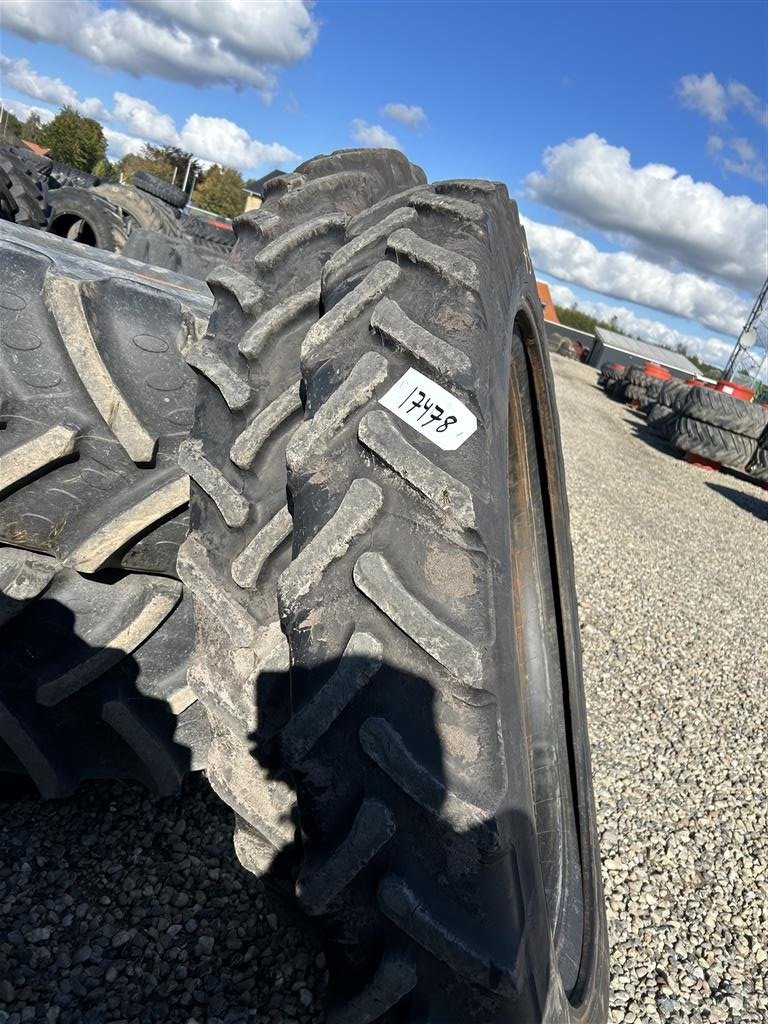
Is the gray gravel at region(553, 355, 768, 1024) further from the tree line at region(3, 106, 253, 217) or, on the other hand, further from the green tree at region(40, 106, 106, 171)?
the green tree at region(40, 106, 106, 171)

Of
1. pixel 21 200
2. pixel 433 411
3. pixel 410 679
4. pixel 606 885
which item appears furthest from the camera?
pixel 21 200

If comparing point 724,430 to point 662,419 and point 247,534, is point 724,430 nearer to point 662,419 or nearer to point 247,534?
point 662,419

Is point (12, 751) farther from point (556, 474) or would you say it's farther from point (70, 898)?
point (556, 474)

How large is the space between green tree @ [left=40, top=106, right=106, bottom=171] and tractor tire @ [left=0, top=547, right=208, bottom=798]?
2003 inches

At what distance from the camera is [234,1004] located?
152cm

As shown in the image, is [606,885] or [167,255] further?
[167,255]

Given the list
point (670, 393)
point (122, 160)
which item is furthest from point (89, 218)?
point (122, 160)

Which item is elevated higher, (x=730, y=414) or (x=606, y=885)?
(x=730, y=414)

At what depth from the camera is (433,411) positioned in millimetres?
1154

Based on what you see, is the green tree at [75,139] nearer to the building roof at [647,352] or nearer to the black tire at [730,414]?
the building roof at [647,352]

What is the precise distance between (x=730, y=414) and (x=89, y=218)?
10.0 metres

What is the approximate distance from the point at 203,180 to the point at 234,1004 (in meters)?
66.6

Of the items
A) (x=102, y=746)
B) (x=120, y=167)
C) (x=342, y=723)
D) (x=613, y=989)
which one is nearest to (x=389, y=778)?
(x=342, y=723)

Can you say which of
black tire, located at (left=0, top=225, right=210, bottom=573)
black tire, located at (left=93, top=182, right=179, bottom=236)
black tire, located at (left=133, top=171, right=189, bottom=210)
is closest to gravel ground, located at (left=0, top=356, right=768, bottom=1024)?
black tire, located at (left=0, top=225, right=210, bottom=573)
